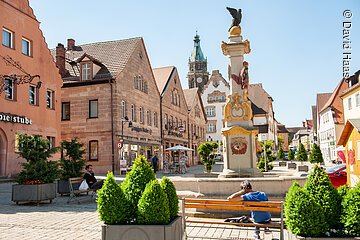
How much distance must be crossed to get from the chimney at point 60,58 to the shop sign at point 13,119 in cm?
966

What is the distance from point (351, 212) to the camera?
5.03 metres

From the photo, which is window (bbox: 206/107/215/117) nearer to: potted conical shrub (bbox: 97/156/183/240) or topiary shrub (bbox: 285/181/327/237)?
potted conical shrub (bbox: 97/156/183/240)

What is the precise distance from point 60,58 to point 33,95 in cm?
831

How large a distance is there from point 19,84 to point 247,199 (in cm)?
2056

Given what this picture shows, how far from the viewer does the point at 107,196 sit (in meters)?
6.12

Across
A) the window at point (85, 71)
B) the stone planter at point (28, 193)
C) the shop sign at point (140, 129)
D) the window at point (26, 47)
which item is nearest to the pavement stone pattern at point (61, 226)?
the stone planter at point (28, 193)

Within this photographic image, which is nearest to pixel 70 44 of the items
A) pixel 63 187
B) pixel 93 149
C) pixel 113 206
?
pixel 93 149

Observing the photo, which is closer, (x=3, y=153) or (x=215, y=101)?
(x=3, y=153)

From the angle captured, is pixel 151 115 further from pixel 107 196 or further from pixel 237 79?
pixel 107 196

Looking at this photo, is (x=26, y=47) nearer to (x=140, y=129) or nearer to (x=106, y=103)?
(x=106, y=103)

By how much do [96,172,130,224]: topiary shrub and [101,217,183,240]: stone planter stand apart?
0.16 metres

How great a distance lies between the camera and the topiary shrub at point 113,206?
19.7 ft

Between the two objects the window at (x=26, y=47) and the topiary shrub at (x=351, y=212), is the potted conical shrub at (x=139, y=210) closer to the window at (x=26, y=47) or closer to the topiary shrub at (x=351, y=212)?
the topiary shrub at (x=351, y=212)

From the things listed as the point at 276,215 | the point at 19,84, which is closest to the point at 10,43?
the point at 19,84
